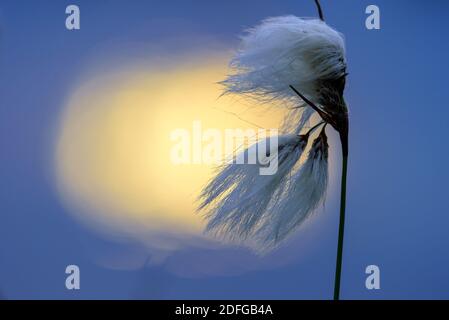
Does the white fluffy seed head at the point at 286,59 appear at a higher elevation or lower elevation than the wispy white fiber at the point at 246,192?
higher

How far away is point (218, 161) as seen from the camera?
2.53 feet

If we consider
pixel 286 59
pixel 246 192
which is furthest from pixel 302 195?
pixel 286 59

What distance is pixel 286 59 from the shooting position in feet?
2.21

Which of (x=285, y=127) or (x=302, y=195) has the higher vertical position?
(x=285, y=127)

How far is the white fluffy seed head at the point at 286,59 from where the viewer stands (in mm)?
659

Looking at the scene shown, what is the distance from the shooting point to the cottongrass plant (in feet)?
2.15

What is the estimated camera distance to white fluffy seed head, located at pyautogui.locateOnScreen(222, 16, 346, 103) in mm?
659

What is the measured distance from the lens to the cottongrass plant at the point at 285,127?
66 cm

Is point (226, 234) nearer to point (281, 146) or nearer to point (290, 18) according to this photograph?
point (281, 146)

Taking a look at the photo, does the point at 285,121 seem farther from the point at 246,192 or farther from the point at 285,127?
the point at 246,192

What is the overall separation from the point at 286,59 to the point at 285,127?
0.36 ft

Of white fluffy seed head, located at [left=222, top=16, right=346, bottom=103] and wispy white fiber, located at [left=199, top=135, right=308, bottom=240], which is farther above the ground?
white fluffy seed head, located at [left=222, top=16, right=346, bottom=103]

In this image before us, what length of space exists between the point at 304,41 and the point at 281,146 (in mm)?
148
